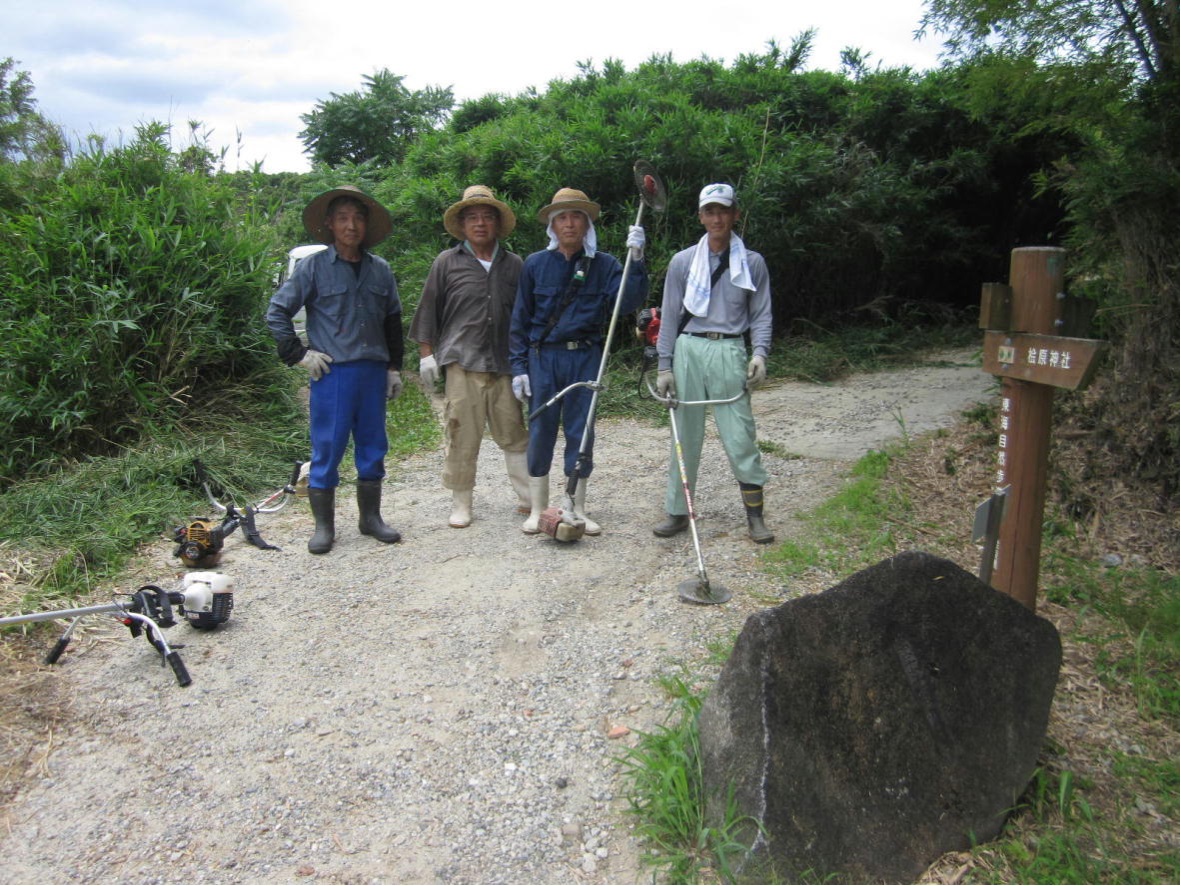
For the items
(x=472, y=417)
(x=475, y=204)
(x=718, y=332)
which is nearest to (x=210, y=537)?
(x=472, y=417)

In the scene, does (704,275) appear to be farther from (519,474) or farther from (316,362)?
(316,362)

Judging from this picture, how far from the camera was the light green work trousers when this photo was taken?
472cm

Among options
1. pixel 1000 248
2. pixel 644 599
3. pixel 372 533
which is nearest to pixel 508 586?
pixel 644 599

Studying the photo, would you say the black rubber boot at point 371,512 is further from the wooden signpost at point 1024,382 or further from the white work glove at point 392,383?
the wooden signpost at point 1024,382

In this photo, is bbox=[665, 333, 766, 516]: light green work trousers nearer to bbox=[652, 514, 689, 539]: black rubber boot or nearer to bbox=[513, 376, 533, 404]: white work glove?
bbox=[652, 514, 689, 539]: black rubber boot

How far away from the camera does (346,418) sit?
16.7ft

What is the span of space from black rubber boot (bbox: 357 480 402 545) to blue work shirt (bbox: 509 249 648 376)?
3.82 ft

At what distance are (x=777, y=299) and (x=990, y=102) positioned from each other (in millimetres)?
5048

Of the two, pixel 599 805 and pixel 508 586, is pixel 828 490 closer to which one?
pixel 508 586

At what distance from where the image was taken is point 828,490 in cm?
582

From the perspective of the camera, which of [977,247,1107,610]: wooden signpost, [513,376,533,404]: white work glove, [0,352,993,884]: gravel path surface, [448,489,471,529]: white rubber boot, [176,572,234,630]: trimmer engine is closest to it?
[0,352,993,884]: gravel path surface

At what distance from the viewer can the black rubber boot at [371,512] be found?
5.32m

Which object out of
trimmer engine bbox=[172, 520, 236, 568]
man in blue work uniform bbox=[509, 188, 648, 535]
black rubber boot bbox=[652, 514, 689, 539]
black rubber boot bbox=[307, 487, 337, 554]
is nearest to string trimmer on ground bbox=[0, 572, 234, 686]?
trimmer engine bbox=[172, 520, 236, 568]

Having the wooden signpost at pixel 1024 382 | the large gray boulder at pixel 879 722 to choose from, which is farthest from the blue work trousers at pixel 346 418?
the wooden signpost at pixel 1024 382
